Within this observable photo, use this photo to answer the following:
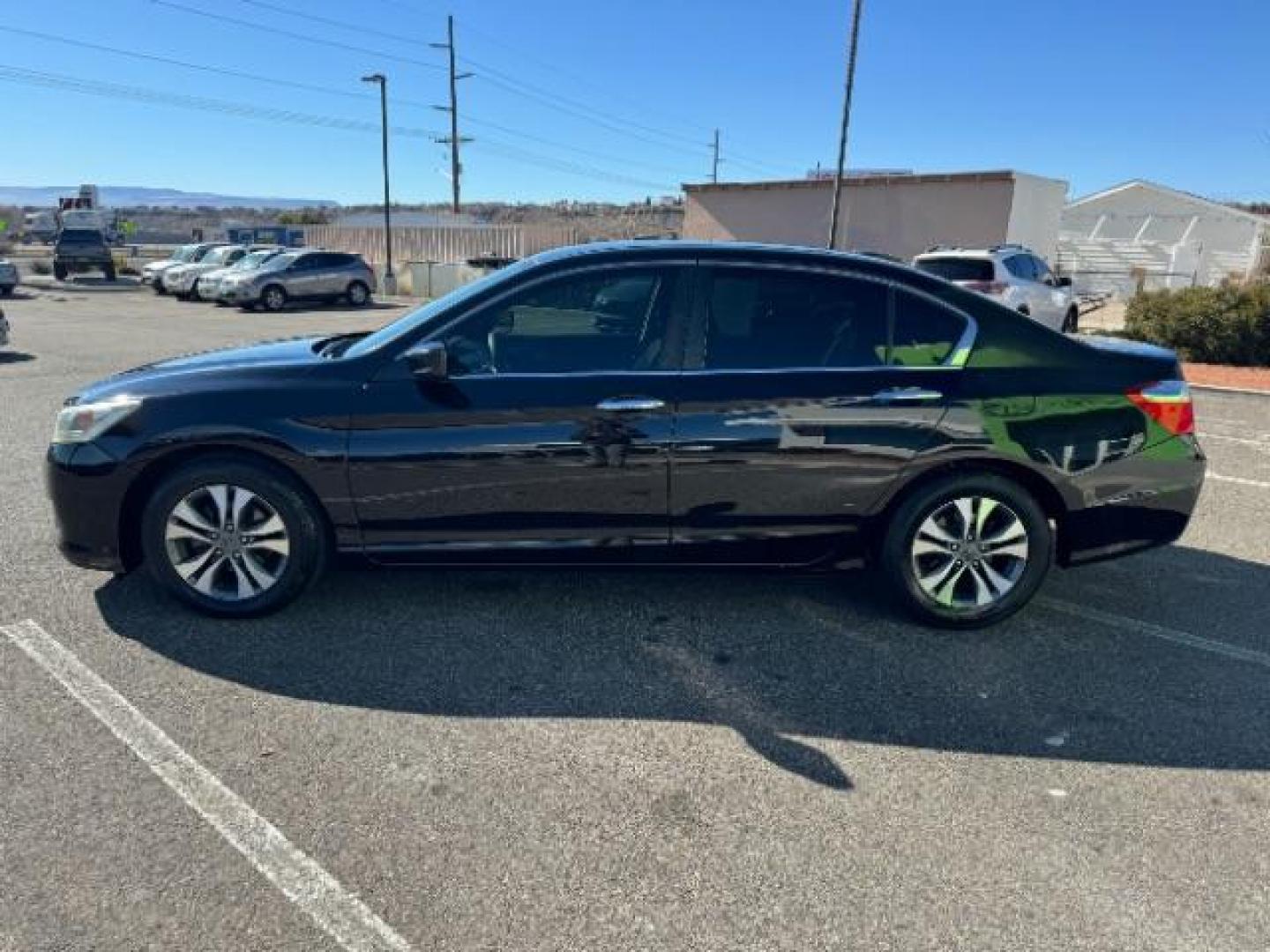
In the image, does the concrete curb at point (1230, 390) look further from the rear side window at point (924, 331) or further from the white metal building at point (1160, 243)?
the white metal building at point (1160, 243)

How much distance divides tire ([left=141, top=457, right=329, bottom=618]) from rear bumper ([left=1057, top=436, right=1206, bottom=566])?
10.9 feet

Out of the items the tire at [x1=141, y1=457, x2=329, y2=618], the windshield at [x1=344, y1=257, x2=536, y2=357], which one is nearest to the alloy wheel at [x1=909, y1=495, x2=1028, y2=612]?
the windshield at [x1=344, y1=257, x2=536, y2=357]

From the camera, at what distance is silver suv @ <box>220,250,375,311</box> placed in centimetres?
2289

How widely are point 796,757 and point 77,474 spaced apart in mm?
3142

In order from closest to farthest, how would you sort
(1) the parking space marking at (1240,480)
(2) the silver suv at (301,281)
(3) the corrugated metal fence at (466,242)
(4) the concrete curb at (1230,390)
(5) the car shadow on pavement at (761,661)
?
(5) the car shadow on pavement at (761,661) → (1) the parking space marking at (1240,480) → (4) the concrete curb at (1230,390) → (2) the silver suv at (301,281) → (3) the corrugated metal fence at (466,242)

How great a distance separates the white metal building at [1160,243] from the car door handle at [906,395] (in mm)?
25472

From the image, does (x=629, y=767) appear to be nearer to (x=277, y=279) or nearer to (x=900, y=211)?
(x=277, y=279)

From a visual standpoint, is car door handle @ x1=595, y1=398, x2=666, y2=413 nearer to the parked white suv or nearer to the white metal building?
the parked white suv

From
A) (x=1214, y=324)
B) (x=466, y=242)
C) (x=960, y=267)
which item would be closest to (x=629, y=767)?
(x=960, y=267)

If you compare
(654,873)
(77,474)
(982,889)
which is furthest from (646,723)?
(77,474)

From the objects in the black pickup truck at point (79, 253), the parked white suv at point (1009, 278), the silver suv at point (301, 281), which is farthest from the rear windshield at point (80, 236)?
the parked white suv at point (1009, 278)

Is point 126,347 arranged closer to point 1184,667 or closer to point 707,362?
point 707,362

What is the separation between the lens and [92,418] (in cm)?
381

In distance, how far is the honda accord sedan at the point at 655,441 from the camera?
372cm
